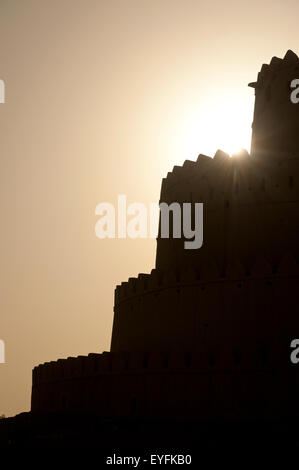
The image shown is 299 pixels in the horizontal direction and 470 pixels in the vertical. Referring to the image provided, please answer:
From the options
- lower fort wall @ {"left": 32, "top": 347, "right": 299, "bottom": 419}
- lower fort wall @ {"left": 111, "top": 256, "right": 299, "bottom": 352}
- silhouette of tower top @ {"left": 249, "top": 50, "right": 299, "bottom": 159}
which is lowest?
lower fort wall @ {"left": 32, "top": 347, "right": 299, "bottom": 419}

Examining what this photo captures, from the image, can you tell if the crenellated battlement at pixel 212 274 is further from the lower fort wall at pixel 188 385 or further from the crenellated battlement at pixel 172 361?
the lower fort wall at pixel 188 385

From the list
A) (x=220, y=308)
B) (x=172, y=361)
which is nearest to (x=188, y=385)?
(x=172, y=361)

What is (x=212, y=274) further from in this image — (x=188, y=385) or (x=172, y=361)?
(x=188, y=385)

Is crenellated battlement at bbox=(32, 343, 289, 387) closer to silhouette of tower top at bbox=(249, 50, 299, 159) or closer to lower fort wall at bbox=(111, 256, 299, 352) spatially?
lower fort wall at bbox=(111, 256, 299, 352)

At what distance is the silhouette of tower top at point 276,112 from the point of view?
28656mm

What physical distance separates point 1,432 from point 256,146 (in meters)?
13.1

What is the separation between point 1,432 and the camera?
24.9 metres

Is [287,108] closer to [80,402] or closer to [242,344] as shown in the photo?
[242,344]

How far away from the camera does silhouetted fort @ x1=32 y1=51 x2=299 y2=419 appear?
2234 centimetres

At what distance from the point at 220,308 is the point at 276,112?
322 inches

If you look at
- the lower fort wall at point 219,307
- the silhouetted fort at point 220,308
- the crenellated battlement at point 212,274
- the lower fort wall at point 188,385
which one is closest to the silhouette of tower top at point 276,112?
the silhouetted fort at point 220,308

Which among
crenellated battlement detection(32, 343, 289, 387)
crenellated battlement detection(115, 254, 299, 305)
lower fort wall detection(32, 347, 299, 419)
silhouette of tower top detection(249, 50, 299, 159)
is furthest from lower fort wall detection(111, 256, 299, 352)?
silhouette of tower top detection(249, 50, 299, 159)

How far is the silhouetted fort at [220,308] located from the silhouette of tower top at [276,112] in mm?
41

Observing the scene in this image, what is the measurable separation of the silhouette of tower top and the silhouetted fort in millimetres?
41
